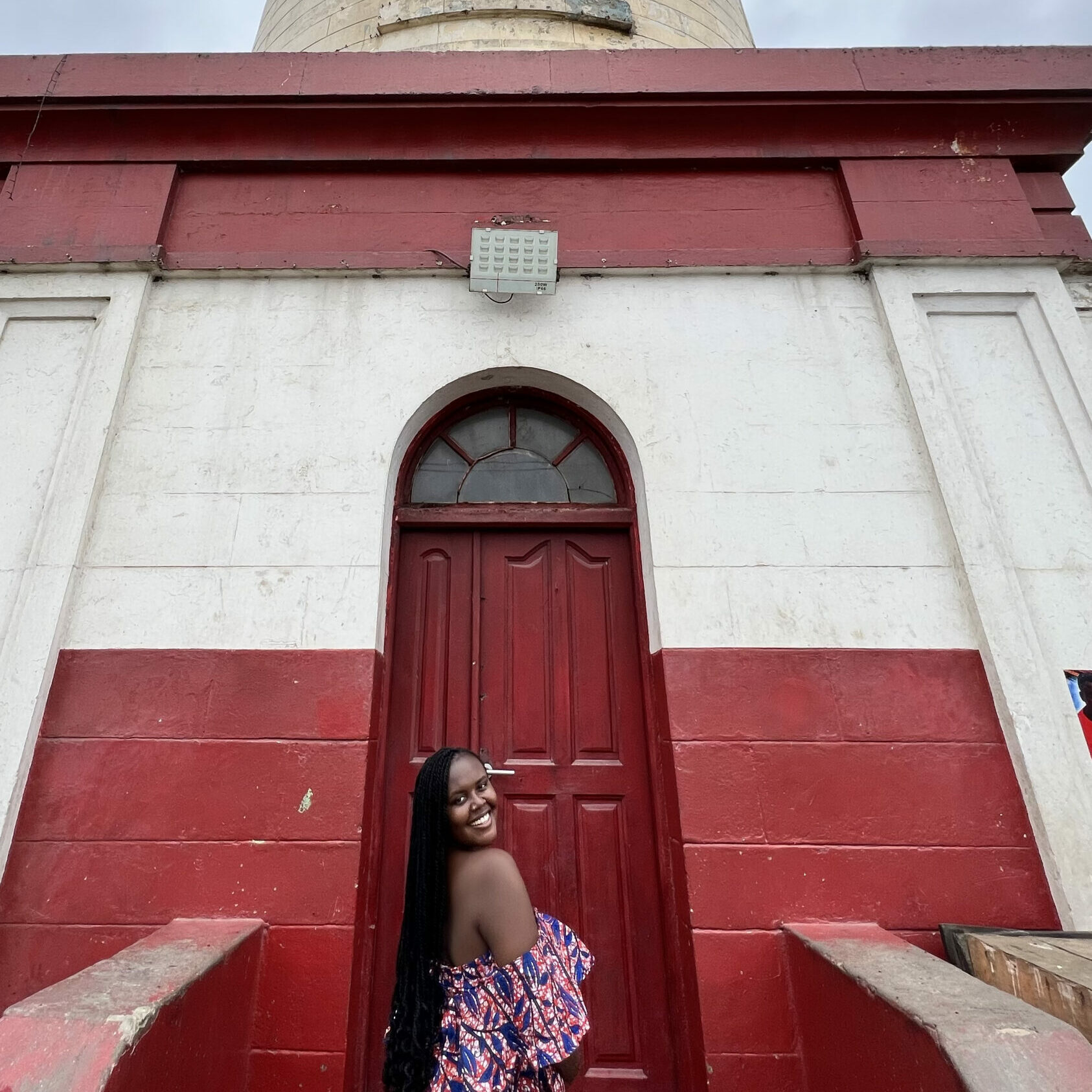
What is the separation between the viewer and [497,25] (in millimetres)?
5363

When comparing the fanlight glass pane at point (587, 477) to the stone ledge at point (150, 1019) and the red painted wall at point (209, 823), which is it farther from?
the stone ledge at point (150, 1019)

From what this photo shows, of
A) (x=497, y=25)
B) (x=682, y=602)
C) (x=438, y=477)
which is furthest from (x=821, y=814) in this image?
(x=497, y=25)

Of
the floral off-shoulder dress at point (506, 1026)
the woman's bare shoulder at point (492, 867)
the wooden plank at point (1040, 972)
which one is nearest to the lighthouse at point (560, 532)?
the wooden plank at point (1040, 972)

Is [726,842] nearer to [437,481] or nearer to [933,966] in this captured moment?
[933,966]

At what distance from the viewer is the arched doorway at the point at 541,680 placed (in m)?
2.93

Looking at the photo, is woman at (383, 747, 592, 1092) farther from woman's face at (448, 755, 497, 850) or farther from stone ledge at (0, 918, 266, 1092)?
stone ledge at (0, 918, 266, 1092)

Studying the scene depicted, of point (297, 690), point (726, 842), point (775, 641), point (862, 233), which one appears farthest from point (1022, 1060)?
point (862, 233)

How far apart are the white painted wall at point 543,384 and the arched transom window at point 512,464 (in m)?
0.24

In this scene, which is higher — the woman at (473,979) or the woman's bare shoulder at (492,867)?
the woman's bare shoulder at (492,867)

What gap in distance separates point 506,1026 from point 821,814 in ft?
5.32

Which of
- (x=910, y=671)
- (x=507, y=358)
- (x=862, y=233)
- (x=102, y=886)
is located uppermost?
(x=862, y=233)

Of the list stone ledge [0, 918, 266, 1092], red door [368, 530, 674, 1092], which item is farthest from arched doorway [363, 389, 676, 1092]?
stone ledge [0, 918, 266, 1092]

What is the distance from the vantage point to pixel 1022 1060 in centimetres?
150

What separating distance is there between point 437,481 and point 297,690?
4.50ft
